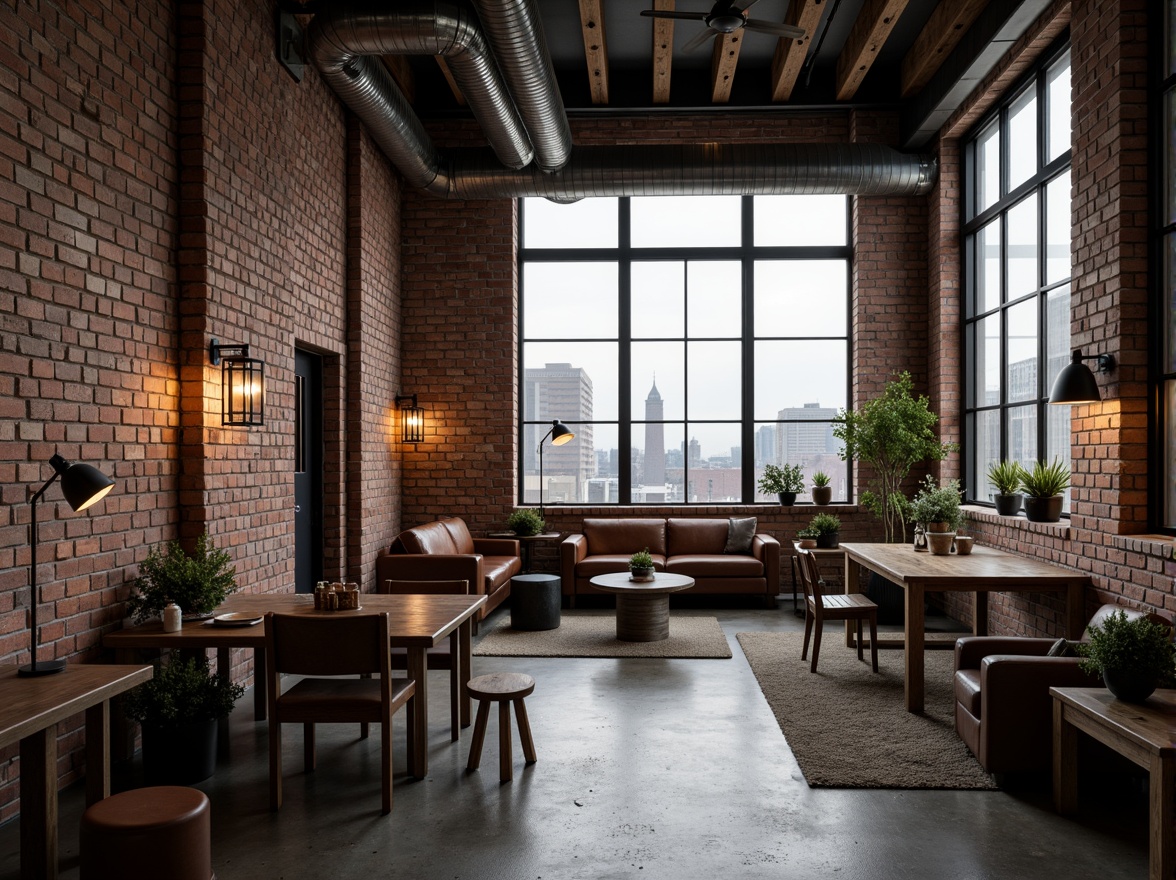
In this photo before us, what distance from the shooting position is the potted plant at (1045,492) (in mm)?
5395

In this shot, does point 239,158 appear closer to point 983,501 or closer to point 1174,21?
point 1174,21

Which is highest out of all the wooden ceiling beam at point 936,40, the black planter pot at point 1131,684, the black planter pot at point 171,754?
the wooden ceiling beam at point 936,40

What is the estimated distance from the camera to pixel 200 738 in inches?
145

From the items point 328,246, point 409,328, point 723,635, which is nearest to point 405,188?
point 409,328

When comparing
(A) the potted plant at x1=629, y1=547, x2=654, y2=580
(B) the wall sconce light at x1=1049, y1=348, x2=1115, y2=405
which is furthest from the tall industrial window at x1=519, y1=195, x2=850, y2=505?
(B) the wall sconce light at x1=1049, y1=348, x2=1115, y2=405

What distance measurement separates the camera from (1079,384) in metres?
4.67

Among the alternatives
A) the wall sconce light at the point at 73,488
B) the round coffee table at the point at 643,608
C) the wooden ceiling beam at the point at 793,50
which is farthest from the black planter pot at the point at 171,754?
the wooden ceiling beam at the point at 793,50

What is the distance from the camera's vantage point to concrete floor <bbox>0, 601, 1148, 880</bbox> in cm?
293

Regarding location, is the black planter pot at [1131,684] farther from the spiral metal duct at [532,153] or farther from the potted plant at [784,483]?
the potted plant at [784,483]

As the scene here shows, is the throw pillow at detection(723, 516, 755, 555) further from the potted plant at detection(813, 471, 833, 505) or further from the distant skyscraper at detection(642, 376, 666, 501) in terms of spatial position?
the distant skyscraper at detection(642, 376, 666, 501)

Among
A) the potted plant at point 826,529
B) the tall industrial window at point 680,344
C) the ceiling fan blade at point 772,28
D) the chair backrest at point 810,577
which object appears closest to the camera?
the ceiling fan blade at point 772,28

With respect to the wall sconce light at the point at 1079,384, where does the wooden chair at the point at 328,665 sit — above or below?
below

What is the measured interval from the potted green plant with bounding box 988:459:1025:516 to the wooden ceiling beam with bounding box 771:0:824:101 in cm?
346

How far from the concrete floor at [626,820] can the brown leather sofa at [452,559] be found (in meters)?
2.12
